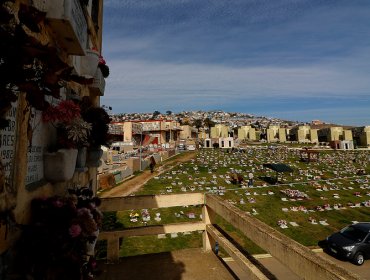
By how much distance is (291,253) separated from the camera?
258 centimetres

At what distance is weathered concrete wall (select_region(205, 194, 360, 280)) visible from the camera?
6.98 ft

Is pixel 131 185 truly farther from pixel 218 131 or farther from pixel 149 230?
pixel 218 131

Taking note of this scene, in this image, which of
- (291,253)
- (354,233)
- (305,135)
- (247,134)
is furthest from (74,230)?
(247,134)

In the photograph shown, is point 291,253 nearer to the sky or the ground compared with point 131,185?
nearer to the sky

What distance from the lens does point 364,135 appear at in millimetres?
95188

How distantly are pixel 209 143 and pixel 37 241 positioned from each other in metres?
82.3

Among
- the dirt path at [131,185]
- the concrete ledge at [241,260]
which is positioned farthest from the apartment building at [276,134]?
the concrete ledge at [241,260]

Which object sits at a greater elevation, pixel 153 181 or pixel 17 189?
pixel 17 189

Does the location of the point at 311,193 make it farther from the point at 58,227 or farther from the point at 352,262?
the point at 58,227

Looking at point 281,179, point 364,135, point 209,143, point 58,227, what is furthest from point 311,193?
point 364,135

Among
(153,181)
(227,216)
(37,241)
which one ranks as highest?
(37,241)

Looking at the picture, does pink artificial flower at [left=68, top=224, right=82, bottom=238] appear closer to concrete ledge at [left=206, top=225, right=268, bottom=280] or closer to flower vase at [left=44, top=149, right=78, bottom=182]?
flower vase at [left=44, top=149, right=78, bottom=182]

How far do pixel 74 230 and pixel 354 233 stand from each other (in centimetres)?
1545

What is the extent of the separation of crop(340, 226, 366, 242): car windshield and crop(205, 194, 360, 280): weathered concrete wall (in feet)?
41.2
